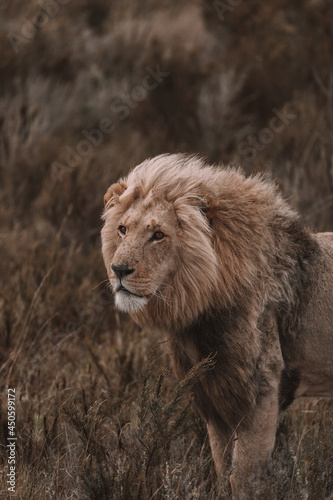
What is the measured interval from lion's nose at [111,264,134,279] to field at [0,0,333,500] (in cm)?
36

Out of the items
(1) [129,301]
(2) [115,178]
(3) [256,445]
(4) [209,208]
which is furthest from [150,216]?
(2) [115,178]

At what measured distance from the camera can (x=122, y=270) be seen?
2.48 metres

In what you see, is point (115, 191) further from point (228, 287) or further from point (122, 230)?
point (228, 287)

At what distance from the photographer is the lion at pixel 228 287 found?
257cm

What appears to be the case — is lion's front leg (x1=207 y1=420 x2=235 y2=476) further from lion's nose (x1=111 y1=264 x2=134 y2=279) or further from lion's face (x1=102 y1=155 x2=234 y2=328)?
lion's nose (x1=111 y1=264 x2=134 y2=279)

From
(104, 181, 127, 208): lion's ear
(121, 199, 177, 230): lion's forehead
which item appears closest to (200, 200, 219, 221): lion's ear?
(121, 199, 177, 230): lion's forehead

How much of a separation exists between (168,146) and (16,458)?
5.74 m

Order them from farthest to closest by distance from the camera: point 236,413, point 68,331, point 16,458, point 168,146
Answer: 1. point 168,146
2. point 68,331
3. point 16,458
4. point 236,413

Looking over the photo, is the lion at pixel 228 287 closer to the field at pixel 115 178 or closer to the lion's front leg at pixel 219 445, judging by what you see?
the lion's front leg at pixel 219 445

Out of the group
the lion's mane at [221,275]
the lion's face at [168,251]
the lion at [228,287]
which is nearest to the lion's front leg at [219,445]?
the lion at [228,287]

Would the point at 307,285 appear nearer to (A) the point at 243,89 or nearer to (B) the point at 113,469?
(B) the point at 113,469

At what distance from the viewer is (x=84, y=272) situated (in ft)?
18.1

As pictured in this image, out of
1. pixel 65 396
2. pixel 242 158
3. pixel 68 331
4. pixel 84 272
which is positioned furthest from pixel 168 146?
pixel 65 396

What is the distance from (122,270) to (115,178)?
4723 millimetres
